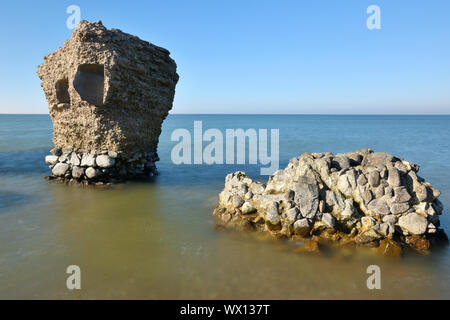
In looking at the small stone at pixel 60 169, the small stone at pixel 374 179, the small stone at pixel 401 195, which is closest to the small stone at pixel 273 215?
the small stone at pixel 374 179

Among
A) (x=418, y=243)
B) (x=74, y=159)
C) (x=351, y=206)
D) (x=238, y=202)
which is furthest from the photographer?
(x=74, y=159)

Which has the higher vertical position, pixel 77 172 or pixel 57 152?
pixel 57 152

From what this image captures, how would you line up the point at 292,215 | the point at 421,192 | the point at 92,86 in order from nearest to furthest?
1. the point at 421,192
2. the point at 292,215
3. the point at 92,86

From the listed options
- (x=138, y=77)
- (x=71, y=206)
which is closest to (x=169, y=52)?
(x=138, y=77)

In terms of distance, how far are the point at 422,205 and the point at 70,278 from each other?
32.1ft

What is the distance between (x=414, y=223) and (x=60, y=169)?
16268mm

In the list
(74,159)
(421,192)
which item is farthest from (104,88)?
(421,192)

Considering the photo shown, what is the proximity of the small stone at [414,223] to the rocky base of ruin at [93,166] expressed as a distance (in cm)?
1307

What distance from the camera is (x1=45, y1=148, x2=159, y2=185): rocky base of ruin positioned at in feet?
49.3

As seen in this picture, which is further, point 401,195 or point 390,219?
point 401,195

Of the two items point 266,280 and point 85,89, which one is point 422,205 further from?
point 85,89

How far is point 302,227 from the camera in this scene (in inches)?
334

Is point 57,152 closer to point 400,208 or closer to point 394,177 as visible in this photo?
point 394,177

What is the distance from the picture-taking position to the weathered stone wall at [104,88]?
14038 millimetres
